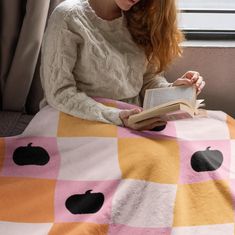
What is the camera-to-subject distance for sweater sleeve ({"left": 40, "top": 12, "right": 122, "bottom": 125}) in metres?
1.35

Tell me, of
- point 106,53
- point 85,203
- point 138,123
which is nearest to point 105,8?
point 106,53

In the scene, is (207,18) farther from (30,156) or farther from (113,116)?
(30,156)

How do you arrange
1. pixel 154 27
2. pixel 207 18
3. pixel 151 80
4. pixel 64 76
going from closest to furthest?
1. pixel 64 76
2. pixel 154 27
3. pixel 151 80
4. pixel 207 18

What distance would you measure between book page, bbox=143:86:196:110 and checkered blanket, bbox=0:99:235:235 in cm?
10

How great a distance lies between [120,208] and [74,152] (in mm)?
253

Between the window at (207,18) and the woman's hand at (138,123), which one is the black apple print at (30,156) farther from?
the window at (207,18)

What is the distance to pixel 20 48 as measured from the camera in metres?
1.60

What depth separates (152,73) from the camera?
5.35 feet

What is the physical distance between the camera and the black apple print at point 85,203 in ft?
3.72

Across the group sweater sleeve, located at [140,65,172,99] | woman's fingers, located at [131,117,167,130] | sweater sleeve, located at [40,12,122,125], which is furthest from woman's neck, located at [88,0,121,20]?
woman's fingers, located at [131,117,167,130]

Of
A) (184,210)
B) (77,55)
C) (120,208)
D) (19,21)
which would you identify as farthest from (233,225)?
(19,21)

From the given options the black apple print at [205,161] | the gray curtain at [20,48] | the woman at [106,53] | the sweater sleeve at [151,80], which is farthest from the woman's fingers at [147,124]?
the gray curtain at [20,48]

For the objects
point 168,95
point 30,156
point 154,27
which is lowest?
point 30,156

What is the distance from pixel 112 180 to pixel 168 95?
39 centimetres
